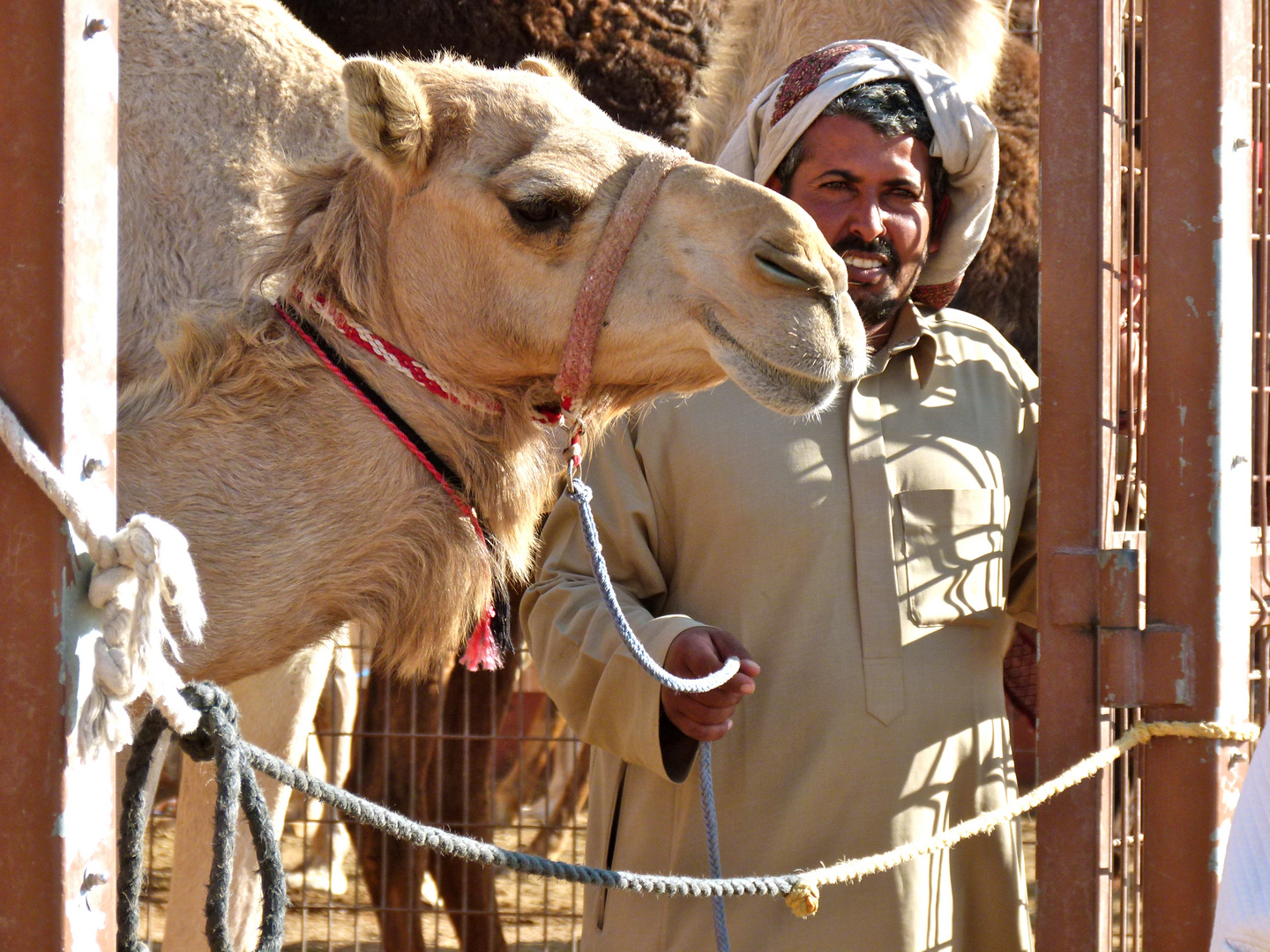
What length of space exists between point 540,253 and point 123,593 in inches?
40.4

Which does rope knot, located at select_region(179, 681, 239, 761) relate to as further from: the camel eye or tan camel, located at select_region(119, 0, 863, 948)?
the camel eye

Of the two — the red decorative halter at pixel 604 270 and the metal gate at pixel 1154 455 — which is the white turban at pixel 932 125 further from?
the red decorative halter at pixel 604 270

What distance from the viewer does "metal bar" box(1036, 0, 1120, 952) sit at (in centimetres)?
211

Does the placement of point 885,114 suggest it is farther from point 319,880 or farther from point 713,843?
point 319,880

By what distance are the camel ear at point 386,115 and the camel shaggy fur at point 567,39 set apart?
2.46 meters

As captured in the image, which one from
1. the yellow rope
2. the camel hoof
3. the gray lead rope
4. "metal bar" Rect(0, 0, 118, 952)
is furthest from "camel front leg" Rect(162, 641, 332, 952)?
the camel hoof

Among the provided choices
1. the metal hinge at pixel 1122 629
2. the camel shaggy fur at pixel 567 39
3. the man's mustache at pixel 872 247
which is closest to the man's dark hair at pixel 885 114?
the man's mustache at pixel 872 247

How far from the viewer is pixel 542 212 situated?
2037 mm

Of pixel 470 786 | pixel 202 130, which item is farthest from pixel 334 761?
pixel 202 130

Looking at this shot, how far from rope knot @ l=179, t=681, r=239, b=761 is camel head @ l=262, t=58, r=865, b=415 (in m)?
0.89

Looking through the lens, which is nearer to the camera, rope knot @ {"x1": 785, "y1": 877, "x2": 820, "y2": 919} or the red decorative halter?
rope knot @ {"x1": 785, "y1": 877, "x2": 820, "y2": 919}

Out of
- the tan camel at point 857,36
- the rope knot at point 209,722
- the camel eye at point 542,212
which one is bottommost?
the rope knot at point 209,722

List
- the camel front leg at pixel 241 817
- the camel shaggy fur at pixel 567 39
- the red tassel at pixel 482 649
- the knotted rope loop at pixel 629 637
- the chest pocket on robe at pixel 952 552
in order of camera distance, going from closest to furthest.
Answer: the knotted rope loop at pixel 629 637 < the chest pocket on robe at pixel 952 552 < the red tassel at pixel 482 649 < the camel front leg at pixel 241 817 < the camel shaggy fur at pixel 567 39

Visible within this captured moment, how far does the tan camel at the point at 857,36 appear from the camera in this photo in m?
4.11
